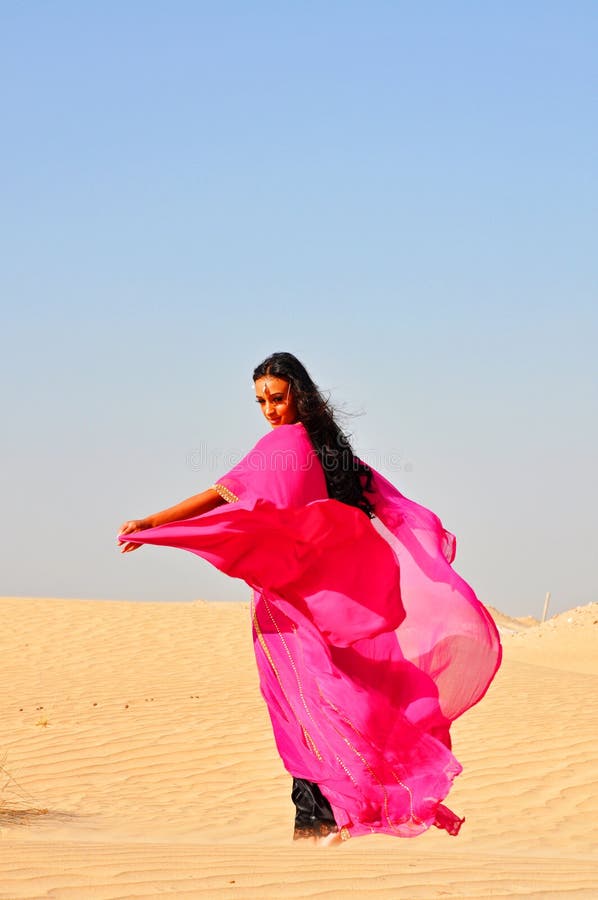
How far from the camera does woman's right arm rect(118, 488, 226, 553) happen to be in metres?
5.41

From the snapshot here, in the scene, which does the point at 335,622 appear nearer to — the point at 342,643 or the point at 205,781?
the point at 342,643

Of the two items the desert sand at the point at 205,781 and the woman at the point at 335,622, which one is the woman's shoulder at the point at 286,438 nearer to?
the woman at the point at 335,622

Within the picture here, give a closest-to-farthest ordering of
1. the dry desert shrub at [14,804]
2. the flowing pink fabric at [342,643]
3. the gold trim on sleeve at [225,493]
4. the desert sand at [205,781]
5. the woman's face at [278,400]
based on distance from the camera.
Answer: the desert sand at [205,781], the flowing pink fabric at [342,643], the gold trim on sleeve at [225,493], the woman's face at [278,400], the dry desert shrub at [14,804]

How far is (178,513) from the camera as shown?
553 centimetres

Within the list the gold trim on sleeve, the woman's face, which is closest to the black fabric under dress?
the gold trim on sleeve

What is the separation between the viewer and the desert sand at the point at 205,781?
434cm

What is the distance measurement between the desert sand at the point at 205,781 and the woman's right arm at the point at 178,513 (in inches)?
55.8

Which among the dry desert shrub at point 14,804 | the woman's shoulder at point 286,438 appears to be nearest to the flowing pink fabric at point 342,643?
the woman's shoulder at point 286,438

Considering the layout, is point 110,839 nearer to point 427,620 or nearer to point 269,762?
point 427,620

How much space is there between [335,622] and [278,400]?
1150 millimetres

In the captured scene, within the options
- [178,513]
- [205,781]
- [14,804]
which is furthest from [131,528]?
[205,781]

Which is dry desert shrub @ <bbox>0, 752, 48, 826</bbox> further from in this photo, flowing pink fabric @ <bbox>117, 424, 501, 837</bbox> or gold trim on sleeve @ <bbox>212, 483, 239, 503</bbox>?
gold trim on sleeve @ <bbox>212, 483, 239, 503</bbox>

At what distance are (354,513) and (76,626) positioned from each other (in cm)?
1432

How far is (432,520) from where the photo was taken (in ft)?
19.6
